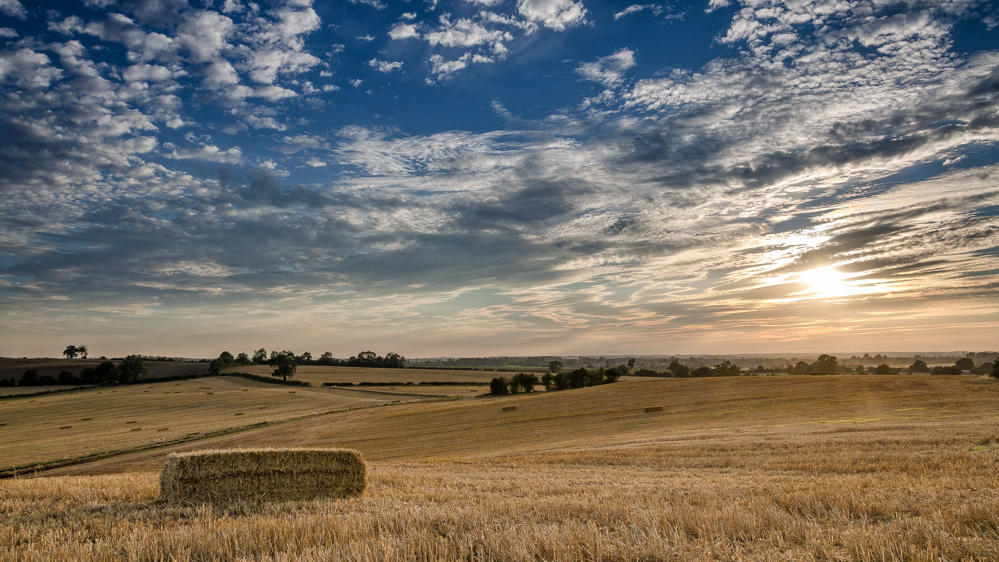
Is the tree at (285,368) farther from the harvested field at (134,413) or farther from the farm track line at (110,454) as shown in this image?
the farm track line at (110,454)

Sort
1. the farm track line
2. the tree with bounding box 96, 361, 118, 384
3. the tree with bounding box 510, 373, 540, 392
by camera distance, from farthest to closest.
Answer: the tree with bounding box 96, 361, 118, 384
the tree with bounding box 510, 373, 540, 392
the farm track line

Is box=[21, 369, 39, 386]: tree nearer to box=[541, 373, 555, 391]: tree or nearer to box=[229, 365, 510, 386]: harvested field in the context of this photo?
box=[229, 365, 510, 386]: harvested field

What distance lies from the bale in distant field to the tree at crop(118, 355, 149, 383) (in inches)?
4159

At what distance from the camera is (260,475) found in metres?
10.6

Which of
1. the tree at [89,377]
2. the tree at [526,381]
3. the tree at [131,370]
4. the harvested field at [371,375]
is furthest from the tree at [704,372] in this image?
the tree at [89,377]

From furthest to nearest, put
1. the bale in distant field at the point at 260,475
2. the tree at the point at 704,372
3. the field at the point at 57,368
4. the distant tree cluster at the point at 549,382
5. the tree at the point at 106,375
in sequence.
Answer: the tree at the point at 704,372, the tree at the point at 106,375, the field at the point at 57,368, the distant tree cluster at the point at 549,382, the bale in distant field at the point at 260,475

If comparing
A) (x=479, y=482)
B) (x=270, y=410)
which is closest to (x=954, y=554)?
(x=479, y=482)

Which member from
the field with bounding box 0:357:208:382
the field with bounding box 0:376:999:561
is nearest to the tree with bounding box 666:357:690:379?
the field with bounding box 0:376:999:561

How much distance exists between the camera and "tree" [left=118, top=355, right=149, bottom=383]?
94375 millimetres

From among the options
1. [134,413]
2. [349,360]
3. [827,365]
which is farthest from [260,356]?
[827,365]

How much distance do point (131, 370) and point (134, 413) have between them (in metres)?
46.5

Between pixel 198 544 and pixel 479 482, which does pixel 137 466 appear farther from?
pixel 198 544

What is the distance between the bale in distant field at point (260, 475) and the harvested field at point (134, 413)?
104ft

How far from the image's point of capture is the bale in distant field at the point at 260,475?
9.57m
